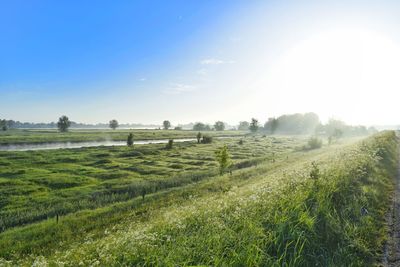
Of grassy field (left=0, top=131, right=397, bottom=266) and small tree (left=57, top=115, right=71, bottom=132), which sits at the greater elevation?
small tree (left=57, top=115, right=71, bottom=132)

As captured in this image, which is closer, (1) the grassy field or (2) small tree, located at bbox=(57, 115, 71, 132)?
(1) the grassy field

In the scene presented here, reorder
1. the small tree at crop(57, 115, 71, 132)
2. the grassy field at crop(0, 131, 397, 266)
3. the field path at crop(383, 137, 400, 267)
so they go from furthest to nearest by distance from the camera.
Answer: the small tree at crop(57, 115, 71, 132) < the field path at crop(383, 137, 400, 267) < the grassy field at crop(0, 131, 397, 266)

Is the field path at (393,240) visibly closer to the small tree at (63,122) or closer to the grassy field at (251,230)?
A: the grassy field at (251,230)

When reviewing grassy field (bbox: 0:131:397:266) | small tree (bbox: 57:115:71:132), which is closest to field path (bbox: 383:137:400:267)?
grassy field (bbox: 0:131:397:266)

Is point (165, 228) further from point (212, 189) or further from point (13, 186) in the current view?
point (13, 186)

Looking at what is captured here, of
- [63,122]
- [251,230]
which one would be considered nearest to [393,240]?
[251,230]

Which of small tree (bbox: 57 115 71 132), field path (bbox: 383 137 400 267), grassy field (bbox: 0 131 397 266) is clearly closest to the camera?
grassy field (bbox: 0 131 397 266)

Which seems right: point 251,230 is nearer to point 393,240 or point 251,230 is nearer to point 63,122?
point 393,240

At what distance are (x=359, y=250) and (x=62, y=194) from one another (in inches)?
1311

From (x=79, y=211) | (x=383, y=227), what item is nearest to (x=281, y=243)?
(x=383, y=227)

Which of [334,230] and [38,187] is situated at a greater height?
[334,230]

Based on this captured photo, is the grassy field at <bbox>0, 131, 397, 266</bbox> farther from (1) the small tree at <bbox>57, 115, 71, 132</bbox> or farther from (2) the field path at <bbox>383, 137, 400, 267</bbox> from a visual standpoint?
(1) the small tree at <bbox>57, 115, 71, 132</bbox>

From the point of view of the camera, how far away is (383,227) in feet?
29.3

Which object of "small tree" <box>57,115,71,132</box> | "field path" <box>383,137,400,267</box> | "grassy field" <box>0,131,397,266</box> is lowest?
"field path" <box>383,137,400,267</box>
